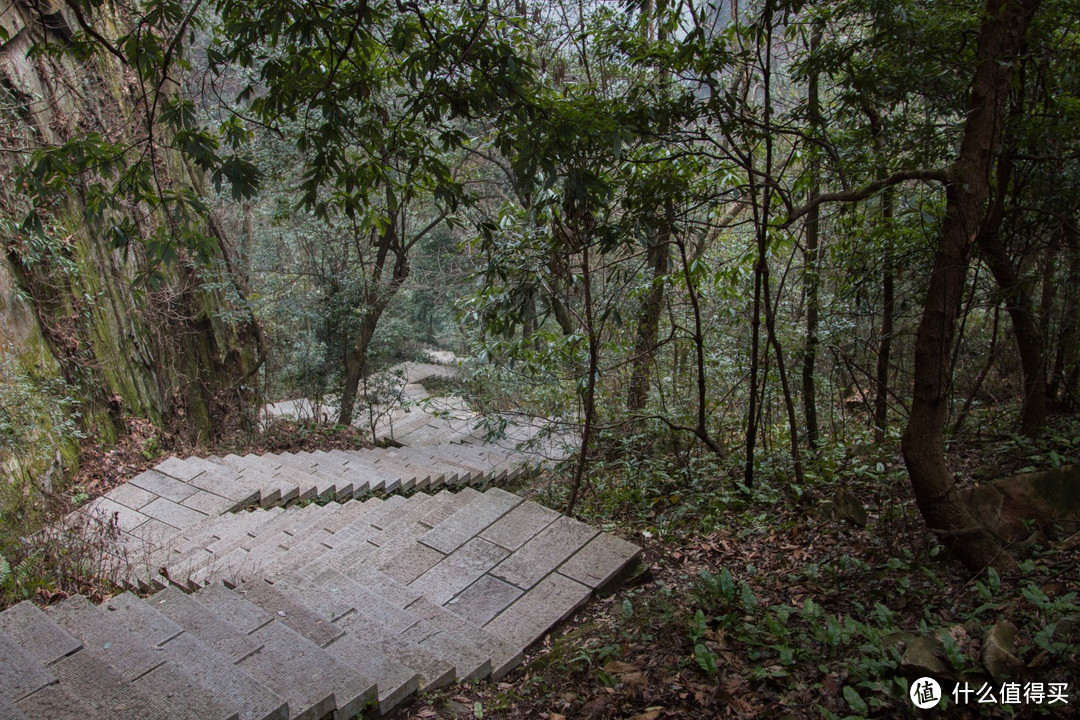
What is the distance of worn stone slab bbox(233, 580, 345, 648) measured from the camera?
106 inches

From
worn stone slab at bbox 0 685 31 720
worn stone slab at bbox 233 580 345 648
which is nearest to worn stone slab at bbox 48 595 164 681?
worn stone slab at bbox 0 685 31 720

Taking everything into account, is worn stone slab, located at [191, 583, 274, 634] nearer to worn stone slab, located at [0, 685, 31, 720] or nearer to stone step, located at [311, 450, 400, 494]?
worn stone slab, located at [0, 685, 31, 720]

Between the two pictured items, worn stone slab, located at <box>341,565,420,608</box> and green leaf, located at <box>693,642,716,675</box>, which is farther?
worn stone slab, located at <box>341,565,420,608</box>

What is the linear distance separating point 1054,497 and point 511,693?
2.66 metres

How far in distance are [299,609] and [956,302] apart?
120 inches

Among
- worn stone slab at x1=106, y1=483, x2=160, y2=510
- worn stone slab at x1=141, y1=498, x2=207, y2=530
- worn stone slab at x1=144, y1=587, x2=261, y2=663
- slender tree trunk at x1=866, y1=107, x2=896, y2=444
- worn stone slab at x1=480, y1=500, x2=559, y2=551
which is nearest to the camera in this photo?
worn stone slab at x1=144, y1=587, x2=261, y2=663

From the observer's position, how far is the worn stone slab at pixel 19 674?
2081 millimetres

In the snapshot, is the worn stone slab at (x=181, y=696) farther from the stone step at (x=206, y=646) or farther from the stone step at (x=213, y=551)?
the stone step at (x=213, y=551)

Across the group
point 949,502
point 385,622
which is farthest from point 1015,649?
point 385,622

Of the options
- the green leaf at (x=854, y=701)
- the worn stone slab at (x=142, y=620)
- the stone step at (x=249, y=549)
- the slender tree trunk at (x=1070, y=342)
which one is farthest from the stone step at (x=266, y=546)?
the slender tree trunk at (x=1070, y=342)

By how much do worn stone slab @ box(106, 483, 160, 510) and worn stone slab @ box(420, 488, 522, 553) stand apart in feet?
9.25

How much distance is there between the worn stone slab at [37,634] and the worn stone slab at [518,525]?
1810 mm

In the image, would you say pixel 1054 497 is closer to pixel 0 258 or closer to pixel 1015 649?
pixel 1015 649

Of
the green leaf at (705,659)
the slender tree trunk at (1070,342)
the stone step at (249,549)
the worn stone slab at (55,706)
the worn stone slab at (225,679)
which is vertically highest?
Answer: the slender tree trunk at (1070,342)
